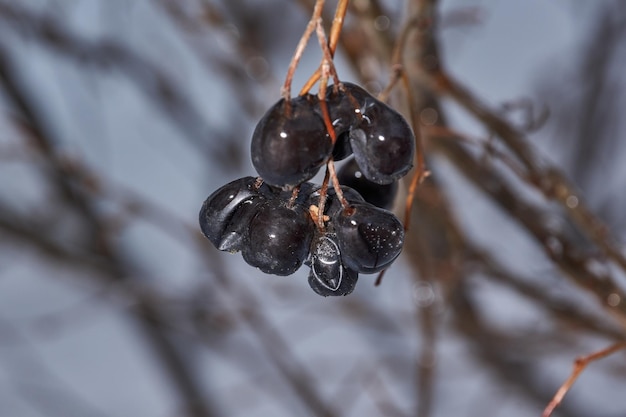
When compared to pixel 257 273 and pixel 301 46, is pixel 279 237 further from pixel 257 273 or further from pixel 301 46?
pixel 257 273

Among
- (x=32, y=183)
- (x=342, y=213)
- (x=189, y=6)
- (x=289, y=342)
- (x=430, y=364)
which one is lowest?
(x=342, y=213)

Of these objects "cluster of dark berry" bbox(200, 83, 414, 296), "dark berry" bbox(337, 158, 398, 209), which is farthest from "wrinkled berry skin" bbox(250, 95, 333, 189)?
"dark berry" bbox(337, 158, 398, 209)

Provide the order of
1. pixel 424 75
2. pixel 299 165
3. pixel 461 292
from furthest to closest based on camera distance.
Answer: pixel 461 292
pixel 424 75
pixel 299 165

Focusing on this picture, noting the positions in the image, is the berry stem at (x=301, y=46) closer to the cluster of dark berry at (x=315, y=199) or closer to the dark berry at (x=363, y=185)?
the cluster of dark berry at (x=315, y=199)

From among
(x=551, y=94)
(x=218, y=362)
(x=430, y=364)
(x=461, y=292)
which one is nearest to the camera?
(x=430, y=364)

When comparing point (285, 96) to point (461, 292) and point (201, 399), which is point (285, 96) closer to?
point (461, 292)

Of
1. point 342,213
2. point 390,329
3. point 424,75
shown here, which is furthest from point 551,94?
point 342,213

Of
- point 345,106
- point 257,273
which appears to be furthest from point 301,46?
point 257,273
